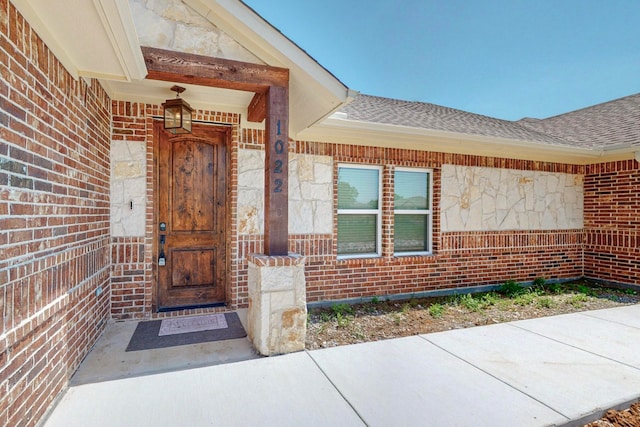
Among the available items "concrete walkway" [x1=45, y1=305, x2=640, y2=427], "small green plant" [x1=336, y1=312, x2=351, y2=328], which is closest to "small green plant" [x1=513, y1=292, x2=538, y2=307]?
"concrete walkway" [x1=45, y1=305, x2=640, y2=427]

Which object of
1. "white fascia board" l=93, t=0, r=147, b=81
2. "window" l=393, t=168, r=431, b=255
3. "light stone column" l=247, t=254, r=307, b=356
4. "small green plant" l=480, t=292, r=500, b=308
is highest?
"white fascia board" l=93, t=0, r=147, b=81

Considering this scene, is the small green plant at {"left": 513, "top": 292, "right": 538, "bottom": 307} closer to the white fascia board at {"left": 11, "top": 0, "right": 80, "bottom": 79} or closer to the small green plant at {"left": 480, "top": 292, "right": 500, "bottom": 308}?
the small green plant at {"left": 480, "top": 292, "right": 500, "bottom": 308}

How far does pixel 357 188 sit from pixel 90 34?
3963 millimetres

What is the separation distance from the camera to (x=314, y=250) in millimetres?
4969

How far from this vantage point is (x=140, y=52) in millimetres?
2619

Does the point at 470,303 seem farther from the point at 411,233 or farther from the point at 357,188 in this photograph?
the point at 357,188

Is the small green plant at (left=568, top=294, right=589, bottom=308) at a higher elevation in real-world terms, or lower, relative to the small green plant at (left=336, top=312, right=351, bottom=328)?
lower

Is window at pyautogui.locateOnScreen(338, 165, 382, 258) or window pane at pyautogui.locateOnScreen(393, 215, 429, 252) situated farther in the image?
window pane at pyautogui.locateOnScreen(393, 215, 429, 252)

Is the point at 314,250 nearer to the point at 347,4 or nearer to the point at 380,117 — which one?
the point at 380,117

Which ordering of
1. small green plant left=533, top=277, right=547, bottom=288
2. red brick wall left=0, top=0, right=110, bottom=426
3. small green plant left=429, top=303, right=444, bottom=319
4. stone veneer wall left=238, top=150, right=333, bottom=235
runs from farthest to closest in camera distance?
small green plant left=533, top=277, right=547, bottom=288 → small green plant left=429, top=303, right=444, bottom=319 → stone veneer wall left=238, top=150, right=333, bottom=235 → red brick wall left=0, top=0, right=110, bottom=426

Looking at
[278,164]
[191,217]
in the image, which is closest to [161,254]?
[191,217]

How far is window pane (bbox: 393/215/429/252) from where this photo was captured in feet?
18.6

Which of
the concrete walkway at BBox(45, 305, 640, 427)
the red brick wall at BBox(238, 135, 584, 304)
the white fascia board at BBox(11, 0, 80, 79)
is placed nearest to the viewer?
the white fascia board at BBox(11, 0, 80, 79)

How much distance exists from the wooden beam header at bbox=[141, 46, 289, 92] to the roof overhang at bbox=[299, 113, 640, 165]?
4.11 feet
